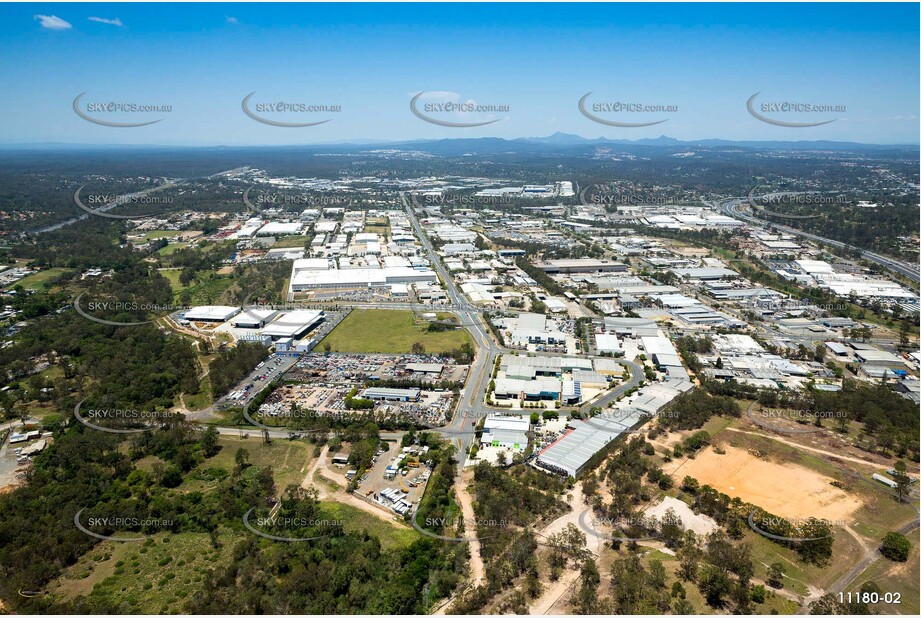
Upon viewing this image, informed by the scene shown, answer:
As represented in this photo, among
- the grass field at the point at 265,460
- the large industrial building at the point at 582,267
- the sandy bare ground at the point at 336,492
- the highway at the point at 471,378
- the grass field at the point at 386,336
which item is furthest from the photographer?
the large industrial building at the point at 582,267

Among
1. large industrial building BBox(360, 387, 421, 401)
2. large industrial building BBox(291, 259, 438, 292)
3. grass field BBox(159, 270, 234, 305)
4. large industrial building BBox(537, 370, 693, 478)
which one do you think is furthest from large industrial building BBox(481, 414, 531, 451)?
grass field BBox(159, 270, 234, 305)

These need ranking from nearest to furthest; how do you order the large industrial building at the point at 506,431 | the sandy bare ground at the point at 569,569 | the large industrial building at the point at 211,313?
the sandy bare ground at the point at 569,569 < the large industrial building at the point at 506,431 < the large industrial building at the point at 211,313

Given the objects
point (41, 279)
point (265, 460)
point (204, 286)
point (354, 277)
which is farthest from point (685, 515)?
point (41, 279)

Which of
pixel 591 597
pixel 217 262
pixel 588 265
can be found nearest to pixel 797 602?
pixel 591 597

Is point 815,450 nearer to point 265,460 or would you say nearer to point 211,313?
point 265,460

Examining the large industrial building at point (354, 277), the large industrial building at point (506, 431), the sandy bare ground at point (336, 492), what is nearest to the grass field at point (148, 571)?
the sandy bare ground at point (336, 492)

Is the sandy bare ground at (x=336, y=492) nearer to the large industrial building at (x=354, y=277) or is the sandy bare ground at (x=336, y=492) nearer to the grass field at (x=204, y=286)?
the large industrial building at (x=354, y=277)

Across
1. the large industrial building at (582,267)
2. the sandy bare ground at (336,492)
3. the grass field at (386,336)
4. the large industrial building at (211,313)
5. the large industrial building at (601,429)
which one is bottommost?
the sandy bare ground at (336,492)
